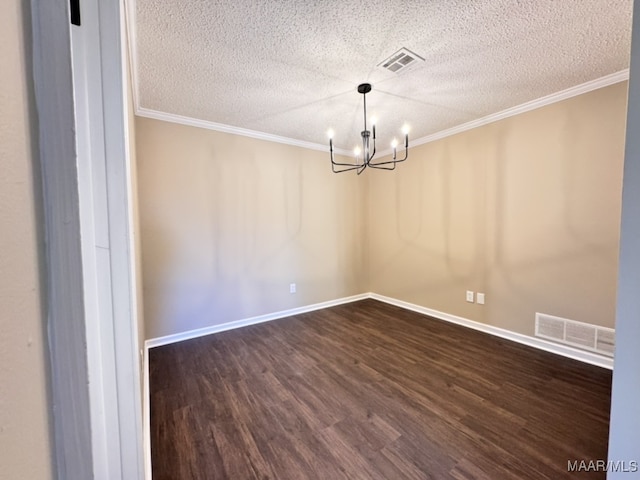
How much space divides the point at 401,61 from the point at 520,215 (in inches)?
77.0

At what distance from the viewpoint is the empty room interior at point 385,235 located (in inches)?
58.3

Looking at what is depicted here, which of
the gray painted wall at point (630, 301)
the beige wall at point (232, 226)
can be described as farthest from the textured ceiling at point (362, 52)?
the gray painted wall at point (630, 301)

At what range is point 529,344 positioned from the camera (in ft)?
8.55

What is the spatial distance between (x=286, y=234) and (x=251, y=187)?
76cm

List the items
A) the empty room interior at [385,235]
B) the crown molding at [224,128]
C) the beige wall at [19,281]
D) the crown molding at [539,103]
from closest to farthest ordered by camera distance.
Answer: the beige wall at [19,281] < the empty room interior at [385,235] < the crown molding at [539,103] < the crown molding at [224,128]

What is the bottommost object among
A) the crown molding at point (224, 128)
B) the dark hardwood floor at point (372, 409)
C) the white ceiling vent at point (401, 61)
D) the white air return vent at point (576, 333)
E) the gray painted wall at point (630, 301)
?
the dark hardwood floor at point (372, 409)

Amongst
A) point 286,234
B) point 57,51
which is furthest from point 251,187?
point 57,51

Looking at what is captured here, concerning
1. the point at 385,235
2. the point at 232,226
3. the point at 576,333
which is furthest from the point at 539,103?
the point at 232,226

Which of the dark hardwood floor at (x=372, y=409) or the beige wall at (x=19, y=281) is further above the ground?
the beige wall at (x=19, y=281)

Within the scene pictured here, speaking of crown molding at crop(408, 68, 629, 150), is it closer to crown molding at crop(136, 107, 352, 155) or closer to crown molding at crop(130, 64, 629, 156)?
crown molding at crop(130, 64, 629, 156)

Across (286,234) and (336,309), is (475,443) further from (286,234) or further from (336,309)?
(286,234)

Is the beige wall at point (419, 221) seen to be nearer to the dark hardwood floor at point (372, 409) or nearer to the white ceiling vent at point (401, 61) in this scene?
the dark hardwood floor at point (372, 409)

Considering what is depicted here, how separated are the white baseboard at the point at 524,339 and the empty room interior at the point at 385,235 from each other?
20 mm

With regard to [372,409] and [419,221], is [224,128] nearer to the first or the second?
[419,221]
